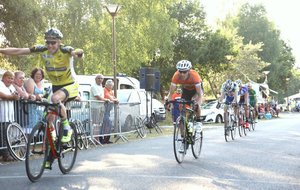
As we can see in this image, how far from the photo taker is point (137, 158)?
9.86 m

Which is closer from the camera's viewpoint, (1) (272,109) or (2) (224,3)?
(1) (272,109)


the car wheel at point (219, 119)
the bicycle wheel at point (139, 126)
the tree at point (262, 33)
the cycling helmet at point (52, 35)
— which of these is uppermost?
the tree at point (262, 33)

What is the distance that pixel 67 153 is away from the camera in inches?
315

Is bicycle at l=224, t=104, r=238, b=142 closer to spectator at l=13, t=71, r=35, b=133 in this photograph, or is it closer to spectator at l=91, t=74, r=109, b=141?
spectator at l=91, t=74, r=109, b=141

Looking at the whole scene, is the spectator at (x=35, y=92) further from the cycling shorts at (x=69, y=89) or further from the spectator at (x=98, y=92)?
the cycling shorts at (x=69, y=89)

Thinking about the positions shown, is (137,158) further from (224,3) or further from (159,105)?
(224,3)

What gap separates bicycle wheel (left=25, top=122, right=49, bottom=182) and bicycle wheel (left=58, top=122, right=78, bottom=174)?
32cm

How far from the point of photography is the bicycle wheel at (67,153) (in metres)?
7.60

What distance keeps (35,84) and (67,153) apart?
392cm

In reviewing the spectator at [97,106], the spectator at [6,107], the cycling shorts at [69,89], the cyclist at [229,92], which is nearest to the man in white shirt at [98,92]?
the spectator at [97,106]

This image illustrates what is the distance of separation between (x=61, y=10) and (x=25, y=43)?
1154 centimetres

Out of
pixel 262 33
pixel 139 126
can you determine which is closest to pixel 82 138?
pixel 139 126

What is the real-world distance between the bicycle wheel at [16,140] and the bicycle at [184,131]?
308 centimetres

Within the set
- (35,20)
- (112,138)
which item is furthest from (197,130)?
(35,20)
